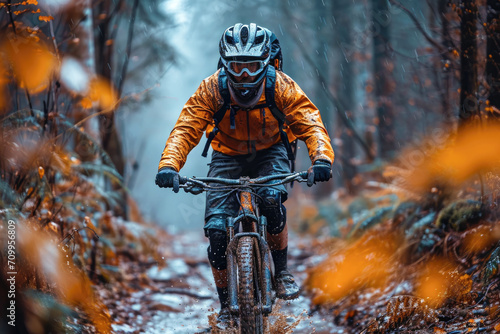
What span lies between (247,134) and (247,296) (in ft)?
6.06

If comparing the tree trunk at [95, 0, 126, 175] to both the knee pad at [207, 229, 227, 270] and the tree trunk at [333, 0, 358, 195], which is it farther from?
the tree trunk at [333, 0, 358, 195]

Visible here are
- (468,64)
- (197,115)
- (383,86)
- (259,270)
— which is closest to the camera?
(259,270)

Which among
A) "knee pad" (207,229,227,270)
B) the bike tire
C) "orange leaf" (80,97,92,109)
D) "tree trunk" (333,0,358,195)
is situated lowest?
the bike tire

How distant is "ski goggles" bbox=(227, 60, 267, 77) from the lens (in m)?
4.86

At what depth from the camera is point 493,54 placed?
5.82 meters

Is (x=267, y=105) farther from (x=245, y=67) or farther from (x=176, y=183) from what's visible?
(x=176, y=183)

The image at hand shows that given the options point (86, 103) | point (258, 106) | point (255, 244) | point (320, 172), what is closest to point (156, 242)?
point (86, 103)

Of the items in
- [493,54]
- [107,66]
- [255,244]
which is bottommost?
[255,244]

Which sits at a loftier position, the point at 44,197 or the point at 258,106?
the point at 258,106

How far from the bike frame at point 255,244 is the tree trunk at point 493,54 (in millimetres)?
3115

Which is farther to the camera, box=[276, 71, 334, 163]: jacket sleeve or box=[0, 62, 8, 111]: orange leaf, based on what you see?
box=[0, 62, 8, 111]: orange leaf

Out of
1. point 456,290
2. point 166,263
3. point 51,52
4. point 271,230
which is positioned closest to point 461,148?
point 456,290

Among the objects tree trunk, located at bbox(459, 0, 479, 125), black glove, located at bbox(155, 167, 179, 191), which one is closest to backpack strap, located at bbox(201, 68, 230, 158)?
black glove, located at bbox(155, 167, 179, 191)

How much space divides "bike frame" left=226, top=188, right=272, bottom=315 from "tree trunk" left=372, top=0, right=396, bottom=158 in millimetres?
8884
